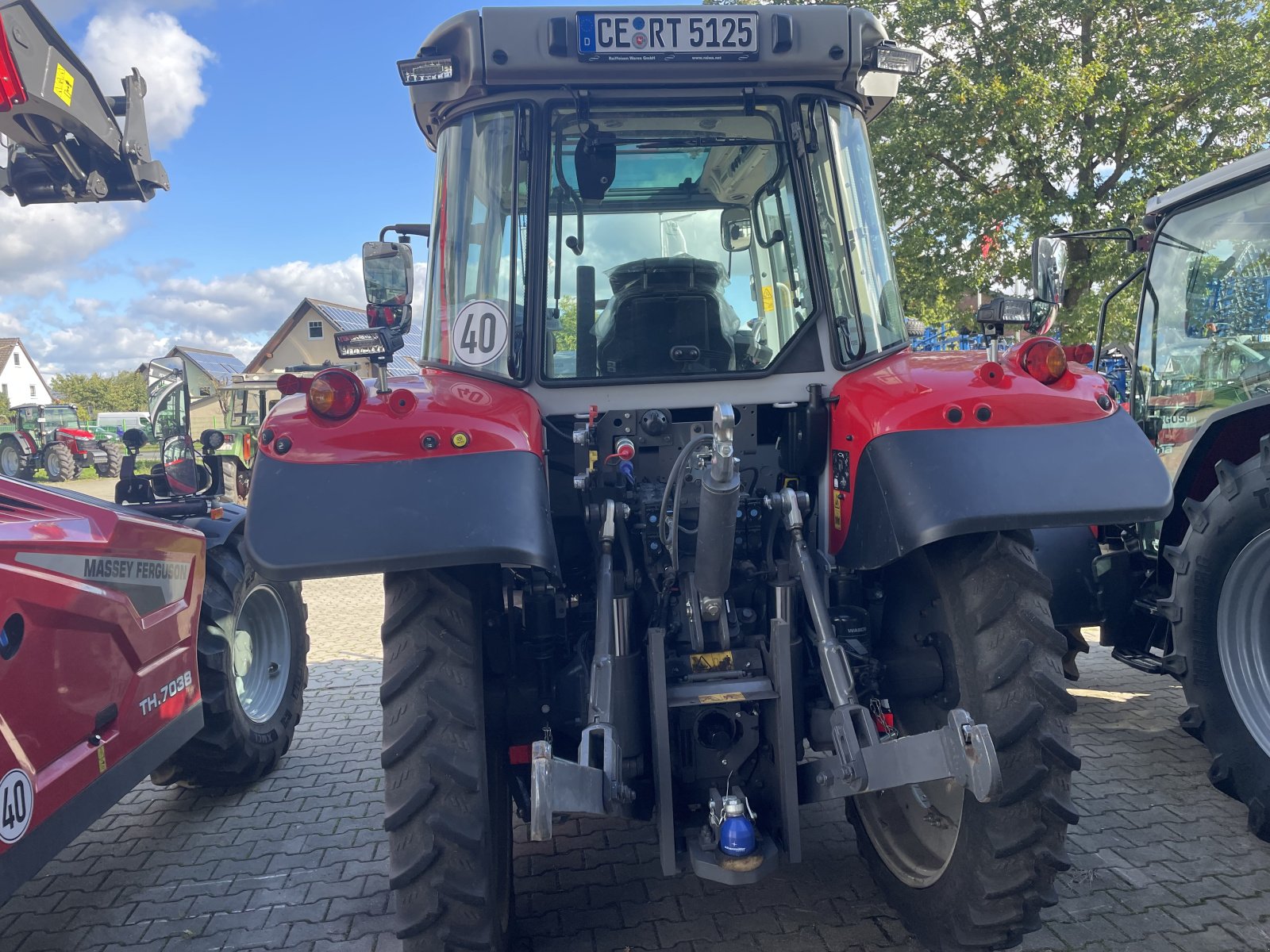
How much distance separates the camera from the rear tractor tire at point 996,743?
225 cm

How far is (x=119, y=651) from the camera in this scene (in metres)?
2.86

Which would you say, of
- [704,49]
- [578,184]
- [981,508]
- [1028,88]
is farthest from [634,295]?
[1028,88]

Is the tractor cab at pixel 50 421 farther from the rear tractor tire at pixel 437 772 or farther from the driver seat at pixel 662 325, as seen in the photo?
the rear tractor tire at pixel 437 772

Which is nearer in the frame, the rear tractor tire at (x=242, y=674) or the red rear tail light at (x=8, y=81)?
the rear tractor tire at (x=242, y=674)

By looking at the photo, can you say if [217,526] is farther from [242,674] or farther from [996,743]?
[996,743]

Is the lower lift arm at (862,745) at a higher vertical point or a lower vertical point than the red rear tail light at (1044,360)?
lower

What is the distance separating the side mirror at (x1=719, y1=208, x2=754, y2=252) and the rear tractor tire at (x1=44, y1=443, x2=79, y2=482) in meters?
24.9

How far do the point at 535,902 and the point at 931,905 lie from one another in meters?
1.31

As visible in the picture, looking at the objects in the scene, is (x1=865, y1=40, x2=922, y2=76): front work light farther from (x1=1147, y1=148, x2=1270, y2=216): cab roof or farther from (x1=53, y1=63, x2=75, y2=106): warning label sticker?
(x1=53, y1=63, x2=75, y2=106): warning label sticker

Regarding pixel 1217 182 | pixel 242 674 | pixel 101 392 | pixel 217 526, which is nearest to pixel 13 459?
pixel 242 674

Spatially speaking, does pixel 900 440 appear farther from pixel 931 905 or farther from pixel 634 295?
pixel 931 905

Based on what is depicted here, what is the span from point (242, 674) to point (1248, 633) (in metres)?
4.46

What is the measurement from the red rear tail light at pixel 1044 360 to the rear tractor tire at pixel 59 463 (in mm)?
25868

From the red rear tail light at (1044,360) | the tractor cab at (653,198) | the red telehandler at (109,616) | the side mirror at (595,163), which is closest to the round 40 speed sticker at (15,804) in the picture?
the red telehandler at (109,616)
